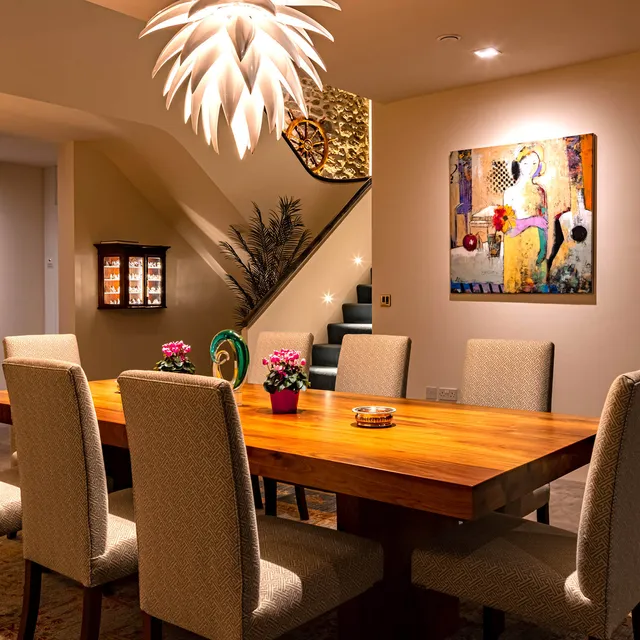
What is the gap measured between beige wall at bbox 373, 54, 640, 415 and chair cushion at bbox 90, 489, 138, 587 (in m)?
2.99

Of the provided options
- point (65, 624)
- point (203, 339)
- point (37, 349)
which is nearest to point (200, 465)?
point (65, 624)

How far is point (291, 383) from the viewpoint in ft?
9.20

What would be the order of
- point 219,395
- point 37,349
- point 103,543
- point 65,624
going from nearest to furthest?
point 219,395 → point 103,543 → point 65,624 → point 37,349

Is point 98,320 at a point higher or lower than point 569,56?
lower

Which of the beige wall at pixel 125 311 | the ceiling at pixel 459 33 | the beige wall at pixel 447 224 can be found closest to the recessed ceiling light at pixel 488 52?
the ceiling at pixel 459 33

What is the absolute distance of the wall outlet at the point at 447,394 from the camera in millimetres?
4992

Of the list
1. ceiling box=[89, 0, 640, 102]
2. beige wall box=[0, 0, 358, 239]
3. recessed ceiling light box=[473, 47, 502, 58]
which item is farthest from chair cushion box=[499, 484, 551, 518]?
beige wall box=[0, 0, 358, 239]

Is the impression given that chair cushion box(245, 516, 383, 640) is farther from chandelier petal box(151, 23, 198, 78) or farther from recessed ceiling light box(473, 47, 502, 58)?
recessed ceiling light box(473, 47, 502, 58)

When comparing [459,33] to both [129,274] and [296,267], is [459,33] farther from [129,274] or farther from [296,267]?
[129,274]

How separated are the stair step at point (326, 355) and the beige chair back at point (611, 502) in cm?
450

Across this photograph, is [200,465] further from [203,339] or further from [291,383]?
[203,339]

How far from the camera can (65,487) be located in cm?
215

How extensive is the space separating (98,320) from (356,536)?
5.55 metres

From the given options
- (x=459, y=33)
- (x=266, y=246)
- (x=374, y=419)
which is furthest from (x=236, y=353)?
(x=266, y=246)
